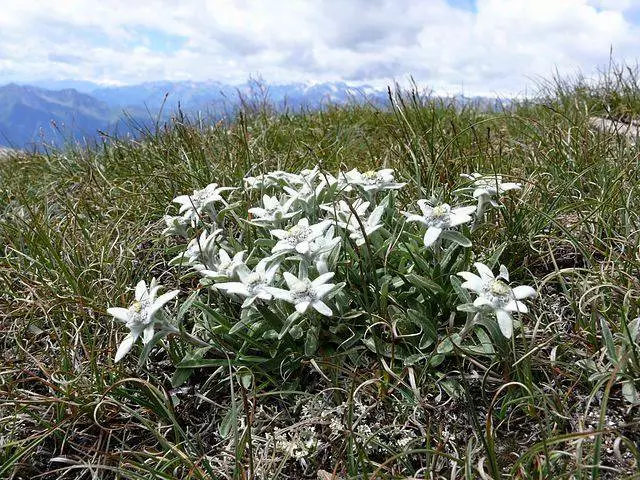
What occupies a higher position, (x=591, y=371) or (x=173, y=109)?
(x=173, y=109)

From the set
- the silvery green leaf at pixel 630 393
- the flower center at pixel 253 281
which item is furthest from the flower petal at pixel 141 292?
the silvery green leaf at pixel 630 393

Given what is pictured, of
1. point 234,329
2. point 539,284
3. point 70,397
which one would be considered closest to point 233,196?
point 234,329

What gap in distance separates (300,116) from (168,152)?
268 centimetres

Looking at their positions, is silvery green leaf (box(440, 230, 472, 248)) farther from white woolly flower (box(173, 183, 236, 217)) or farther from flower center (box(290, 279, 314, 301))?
white woolly flower (box(173, 183, 236, 217))

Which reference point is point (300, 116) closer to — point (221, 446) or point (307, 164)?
point (307, 164)

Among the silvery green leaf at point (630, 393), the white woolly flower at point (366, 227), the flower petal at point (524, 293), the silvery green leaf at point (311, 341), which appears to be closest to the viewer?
the silvery green leaf at point (630, 393)

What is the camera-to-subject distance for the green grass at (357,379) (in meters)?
1.69

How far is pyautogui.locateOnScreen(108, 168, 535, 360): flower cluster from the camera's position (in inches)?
74.9

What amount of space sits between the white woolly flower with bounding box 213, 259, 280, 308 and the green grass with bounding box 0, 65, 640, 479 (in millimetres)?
343

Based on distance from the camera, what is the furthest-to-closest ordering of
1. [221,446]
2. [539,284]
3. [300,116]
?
1. [300,116]
2. [539,284]
3. [221,446]

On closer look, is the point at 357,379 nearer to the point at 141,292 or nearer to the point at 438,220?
the point at 438,220

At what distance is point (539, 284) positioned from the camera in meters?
2.38

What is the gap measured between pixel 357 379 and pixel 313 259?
1.71 ft

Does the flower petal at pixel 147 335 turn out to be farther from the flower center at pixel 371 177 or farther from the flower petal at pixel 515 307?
the flower petal at pixel 515 307
